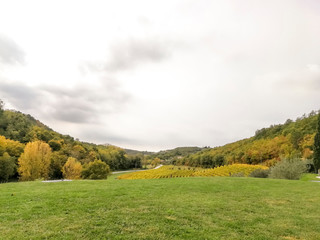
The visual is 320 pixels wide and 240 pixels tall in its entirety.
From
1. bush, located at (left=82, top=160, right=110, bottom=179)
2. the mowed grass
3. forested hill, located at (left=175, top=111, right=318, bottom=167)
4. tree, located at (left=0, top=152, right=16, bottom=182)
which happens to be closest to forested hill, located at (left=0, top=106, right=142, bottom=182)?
tree, located at (left=0, top=152, right=16, bottom=182)

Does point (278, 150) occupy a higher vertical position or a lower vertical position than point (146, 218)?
higher

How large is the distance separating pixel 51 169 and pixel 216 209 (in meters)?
70.9

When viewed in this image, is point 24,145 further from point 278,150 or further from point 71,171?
point 278,150

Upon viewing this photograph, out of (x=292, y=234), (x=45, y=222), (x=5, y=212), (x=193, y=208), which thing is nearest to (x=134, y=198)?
(x=193, y=208)

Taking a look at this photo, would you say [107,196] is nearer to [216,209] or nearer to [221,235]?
[216,209]

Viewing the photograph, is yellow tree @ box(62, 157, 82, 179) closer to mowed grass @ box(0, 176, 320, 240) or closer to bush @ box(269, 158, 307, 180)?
bush @ box(269, 158, 307, 180)

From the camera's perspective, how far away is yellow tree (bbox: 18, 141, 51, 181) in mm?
52737

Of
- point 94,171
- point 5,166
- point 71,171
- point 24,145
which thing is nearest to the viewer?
point 5,166

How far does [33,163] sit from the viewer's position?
176 ft

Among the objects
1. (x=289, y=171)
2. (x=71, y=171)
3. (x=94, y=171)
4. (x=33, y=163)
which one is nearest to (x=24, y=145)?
(x=71, y=171)

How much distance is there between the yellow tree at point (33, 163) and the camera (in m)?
52.7

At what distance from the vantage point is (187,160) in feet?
475

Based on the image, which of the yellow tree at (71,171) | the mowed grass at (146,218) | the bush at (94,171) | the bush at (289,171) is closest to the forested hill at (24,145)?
the yellow tree at (71,171)

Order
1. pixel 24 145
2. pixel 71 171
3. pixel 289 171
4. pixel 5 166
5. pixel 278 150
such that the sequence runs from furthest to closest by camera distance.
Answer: pixel 278 150
pixel 24 145
pixel 71 171
pixel 5 166
pixel 289 171
